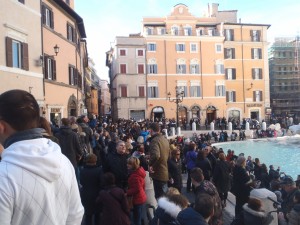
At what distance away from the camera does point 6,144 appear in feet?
5.91

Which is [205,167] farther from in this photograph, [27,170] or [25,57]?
[25,57]

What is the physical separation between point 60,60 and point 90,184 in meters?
15.7

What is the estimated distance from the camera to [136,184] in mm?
5938

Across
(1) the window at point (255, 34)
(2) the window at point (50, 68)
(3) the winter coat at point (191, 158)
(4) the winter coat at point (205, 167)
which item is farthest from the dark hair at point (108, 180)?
(1) the window at point (255, 34)

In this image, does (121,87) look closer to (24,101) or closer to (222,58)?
(222,58)

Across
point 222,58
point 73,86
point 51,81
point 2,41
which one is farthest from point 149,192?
point 222,58

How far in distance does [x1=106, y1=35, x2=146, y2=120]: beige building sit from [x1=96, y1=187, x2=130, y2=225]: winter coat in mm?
38400

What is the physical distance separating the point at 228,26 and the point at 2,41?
38.9m

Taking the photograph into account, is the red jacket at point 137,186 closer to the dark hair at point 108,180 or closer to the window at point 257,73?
the dark hair at point 108,180

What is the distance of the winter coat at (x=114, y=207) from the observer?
5.01m

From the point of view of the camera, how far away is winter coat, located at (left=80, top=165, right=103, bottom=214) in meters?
5.91

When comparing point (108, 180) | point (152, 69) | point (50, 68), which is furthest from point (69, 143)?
point (152, 69)

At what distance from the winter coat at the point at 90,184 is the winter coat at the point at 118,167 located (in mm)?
623

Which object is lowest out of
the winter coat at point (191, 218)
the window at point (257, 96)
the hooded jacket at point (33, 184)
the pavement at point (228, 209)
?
the pavement at point (228, 209)
